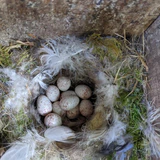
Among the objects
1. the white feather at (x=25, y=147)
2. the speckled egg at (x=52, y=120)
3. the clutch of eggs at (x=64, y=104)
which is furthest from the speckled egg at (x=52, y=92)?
the white feather at (x=25, y=147)

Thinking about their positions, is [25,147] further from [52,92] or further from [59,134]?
[52,92]

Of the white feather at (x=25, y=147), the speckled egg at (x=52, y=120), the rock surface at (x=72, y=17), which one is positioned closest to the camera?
the rock surface at (x=72, y=17)

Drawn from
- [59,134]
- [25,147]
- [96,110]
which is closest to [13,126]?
[25,147]

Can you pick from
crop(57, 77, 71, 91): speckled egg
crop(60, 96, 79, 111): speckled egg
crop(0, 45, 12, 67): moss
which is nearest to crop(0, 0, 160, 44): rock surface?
crop(0, 45, 12, 67): moss

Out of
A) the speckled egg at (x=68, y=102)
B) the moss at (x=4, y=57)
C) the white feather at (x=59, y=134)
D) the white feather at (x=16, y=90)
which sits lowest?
the white feather at (x=59, y=134)

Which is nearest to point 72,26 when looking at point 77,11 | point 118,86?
point 77,11

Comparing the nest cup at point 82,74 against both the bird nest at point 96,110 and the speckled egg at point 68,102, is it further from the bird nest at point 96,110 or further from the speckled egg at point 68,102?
the speckled egg at point 68,102
